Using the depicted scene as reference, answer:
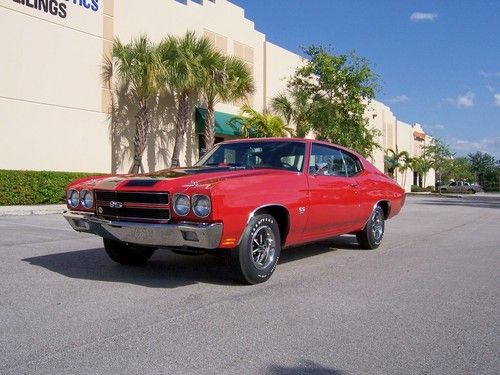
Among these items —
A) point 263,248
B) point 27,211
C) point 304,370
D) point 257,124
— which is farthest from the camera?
point 257,124

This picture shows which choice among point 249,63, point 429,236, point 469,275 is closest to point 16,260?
point 469,275

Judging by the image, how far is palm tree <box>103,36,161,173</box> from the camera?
19.1 m

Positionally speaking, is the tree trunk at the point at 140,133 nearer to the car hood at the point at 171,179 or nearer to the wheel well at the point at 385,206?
the wheel well at the point at 385,206

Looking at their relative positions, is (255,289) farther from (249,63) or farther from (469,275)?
(249,63)

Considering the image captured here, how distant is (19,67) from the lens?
1667cm

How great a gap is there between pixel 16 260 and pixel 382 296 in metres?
4.58

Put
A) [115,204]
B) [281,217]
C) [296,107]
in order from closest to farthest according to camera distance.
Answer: [115,204] → [281,217] → [296,107]

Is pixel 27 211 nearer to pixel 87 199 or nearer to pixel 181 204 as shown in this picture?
pixel 87 199

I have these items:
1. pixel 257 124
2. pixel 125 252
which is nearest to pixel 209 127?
pixel 257 124

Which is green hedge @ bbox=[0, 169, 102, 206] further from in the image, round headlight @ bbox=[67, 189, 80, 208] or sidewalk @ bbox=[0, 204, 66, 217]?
round headlight @ bbox=[67, 189, 80, 208]

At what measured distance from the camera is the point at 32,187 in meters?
16.3

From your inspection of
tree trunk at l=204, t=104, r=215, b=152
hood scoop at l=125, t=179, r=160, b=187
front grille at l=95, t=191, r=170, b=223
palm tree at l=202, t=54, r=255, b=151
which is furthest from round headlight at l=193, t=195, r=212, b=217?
tree trunk at l=204, t=104, r=215, b=152

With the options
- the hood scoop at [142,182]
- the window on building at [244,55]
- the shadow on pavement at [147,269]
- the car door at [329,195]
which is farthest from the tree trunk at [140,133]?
the hood scoop at [142,182]

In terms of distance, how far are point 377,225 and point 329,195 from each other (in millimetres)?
2207
